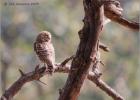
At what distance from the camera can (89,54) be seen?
27.7 inches

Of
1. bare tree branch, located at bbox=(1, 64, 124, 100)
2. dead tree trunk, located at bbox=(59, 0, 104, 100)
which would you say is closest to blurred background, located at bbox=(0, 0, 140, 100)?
bare tree branch, located at bbox=(1, 64, 124, 100)

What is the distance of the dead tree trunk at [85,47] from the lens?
2.24 feet

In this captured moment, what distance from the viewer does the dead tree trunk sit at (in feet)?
2.24

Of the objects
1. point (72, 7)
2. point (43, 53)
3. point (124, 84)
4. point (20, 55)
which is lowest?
point (124, 84)

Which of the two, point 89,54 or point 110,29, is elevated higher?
point 89,54

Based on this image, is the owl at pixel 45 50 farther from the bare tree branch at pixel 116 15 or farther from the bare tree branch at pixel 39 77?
the bare tree branch at pixel 116 15

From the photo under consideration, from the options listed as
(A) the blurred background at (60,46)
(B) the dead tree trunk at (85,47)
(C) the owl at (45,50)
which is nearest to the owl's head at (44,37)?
(C) the owl at (45,50)

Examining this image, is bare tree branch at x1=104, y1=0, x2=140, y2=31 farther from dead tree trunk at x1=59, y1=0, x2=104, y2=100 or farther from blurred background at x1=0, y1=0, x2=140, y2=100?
blurred background at x1=0, y1=0, x2=140, y2=100

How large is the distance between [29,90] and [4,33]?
0.55 m

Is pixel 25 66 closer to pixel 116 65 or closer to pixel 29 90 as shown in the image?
pixel 29 90

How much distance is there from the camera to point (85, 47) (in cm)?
70

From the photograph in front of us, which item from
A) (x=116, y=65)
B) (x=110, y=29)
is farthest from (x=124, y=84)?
(x=110, y=29)

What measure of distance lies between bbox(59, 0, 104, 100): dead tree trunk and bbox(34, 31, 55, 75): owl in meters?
0.08

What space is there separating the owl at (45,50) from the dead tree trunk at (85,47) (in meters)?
0.08
